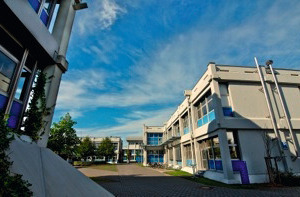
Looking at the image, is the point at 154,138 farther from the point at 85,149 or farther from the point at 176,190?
the point at 176,190

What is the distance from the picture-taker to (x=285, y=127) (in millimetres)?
12305

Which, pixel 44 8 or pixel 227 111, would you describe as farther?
pixel 227 111

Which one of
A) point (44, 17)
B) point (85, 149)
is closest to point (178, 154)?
point (44, 17)

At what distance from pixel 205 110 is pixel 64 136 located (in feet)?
77.0

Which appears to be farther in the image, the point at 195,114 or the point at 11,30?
the point at 195,114

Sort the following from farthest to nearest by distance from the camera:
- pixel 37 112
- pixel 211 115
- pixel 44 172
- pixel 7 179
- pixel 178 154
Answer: pixel 178 154 < pixel 211 115 < pixel 37 112 < pixel 44 172 < pixel 7 179

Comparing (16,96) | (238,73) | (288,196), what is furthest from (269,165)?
(16,96)

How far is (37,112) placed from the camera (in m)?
4.82

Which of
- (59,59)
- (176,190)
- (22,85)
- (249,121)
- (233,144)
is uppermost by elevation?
(59,59)

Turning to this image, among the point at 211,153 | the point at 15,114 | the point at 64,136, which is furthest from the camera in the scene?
the point at 64,136

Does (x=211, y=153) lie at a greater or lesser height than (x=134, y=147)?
lesser

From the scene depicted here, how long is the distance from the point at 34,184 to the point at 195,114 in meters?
16.6

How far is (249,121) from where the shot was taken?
480 inches

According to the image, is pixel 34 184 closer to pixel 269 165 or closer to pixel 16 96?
pixel 16 96
